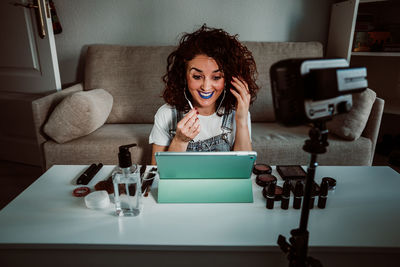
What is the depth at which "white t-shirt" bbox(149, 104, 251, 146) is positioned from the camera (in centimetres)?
120

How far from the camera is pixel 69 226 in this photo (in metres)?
0.67

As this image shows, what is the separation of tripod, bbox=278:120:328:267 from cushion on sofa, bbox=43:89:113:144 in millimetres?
1401

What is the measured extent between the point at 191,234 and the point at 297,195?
30cm

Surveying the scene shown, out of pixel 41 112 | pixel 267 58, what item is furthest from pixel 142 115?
pixel 267 58

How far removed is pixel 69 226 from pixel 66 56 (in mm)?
2077

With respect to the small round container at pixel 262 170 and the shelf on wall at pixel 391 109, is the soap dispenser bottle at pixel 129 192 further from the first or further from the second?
the shelf on wall at pixel 391 109

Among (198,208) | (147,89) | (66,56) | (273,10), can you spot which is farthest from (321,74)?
(66,56)

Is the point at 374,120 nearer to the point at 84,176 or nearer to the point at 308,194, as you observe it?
the point at 308,194

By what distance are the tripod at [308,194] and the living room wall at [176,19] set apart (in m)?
2.01

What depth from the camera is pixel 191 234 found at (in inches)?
25.1

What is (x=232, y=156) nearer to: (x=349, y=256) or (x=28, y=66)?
(x=349, y=256)

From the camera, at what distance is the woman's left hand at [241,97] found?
1086mm

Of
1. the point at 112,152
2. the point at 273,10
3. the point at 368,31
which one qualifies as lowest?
the point at 112,152

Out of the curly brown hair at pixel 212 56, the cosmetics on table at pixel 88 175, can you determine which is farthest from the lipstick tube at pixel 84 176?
the curly brown hair at pixel 212 56
